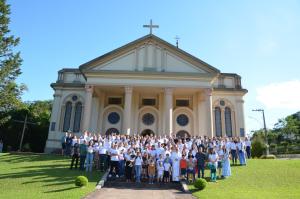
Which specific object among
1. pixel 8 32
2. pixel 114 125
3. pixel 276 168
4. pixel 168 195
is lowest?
pixel 168 195

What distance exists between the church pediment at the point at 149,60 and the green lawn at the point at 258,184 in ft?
40.4

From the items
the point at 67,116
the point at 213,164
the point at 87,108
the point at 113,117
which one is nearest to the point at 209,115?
the point at 113,117

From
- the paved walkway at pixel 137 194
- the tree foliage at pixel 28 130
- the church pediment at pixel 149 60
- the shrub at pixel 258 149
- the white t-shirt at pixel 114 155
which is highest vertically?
the church pediment at pixel 149 60

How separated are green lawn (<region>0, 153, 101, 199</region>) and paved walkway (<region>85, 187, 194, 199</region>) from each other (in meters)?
0.48

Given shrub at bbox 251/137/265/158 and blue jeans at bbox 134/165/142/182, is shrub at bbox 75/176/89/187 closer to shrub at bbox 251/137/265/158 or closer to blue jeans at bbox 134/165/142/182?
blue jeans at bbox 134/165/142/182

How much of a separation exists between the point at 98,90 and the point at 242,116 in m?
15.2

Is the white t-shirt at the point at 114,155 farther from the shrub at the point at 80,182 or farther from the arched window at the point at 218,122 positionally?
the arched window at the point at 218,122

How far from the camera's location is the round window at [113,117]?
29.2 m

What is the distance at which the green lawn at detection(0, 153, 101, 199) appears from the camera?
34.2 ft

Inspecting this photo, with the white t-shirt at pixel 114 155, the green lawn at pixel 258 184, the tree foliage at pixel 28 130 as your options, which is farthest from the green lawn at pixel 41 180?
the tree foliage at pixel 28 130

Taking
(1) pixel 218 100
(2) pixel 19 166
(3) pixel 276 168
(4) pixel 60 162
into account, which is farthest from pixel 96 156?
(1) pixel 218 100

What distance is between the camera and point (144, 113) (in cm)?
2933

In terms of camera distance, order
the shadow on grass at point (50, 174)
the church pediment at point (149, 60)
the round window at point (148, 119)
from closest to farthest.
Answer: the shadow on grass at point (50, 174) → the church pediment at point (149, 60) → the round window at point (148, 119)

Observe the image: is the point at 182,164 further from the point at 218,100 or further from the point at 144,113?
the point at 218,100
